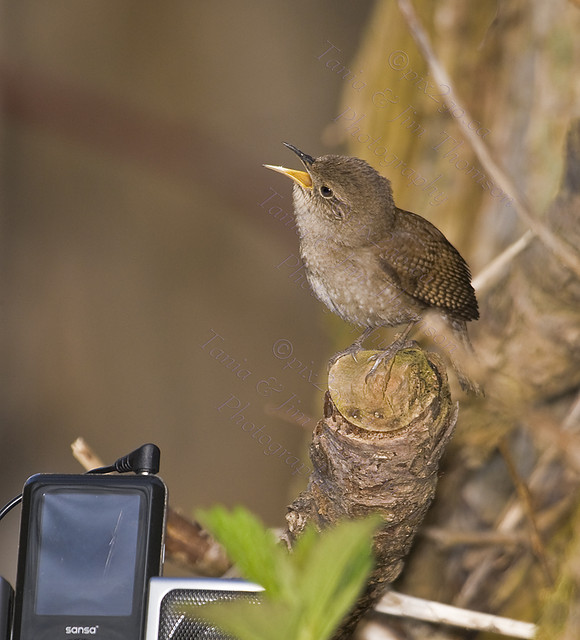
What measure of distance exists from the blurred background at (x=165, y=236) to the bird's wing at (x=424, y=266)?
91 centimetres

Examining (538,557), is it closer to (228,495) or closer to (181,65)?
(228,495)

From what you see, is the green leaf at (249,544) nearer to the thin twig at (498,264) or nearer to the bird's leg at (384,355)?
the bird's leg at (384,355)

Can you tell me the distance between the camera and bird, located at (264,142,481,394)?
978 millimetres

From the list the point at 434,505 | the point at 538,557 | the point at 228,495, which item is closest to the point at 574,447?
the point at 538,557

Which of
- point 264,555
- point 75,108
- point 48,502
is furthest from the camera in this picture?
point 75,108

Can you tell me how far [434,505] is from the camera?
1.53 meters

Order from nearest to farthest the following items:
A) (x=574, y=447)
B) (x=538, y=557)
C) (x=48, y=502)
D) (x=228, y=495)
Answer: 1. (x=48, y=502)
2. (x=574, y=447)
3. (x=538, y=557)
4. (x=228, y=495)

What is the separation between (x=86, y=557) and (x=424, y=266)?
558mm

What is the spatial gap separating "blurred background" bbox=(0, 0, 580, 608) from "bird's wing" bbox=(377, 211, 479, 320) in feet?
2.98

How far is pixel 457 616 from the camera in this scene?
1039 mm

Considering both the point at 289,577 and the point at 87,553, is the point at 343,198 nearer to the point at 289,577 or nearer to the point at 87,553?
the point at 87,553

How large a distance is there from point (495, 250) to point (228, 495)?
121cm

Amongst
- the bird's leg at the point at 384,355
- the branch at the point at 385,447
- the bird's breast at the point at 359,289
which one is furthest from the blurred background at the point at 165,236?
the branch at the point at 385,447

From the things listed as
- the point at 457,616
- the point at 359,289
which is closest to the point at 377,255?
the point at 359,289
